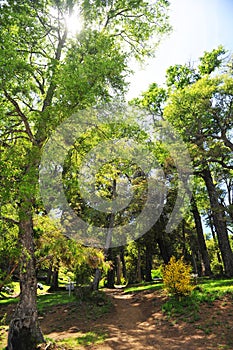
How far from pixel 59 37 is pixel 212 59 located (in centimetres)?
1441

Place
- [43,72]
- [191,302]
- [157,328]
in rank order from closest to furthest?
1. [43,72]
2. [157,328]
3. [191,302]

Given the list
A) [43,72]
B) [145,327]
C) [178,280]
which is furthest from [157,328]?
[43,72]

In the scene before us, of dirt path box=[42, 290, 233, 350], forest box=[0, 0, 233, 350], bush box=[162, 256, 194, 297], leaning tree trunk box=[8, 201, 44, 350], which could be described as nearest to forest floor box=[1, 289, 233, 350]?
dirt path box=[42, 290, 233, 350]

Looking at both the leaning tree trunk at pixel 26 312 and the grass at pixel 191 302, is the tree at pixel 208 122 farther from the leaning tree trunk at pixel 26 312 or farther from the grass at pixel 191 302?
the leaning tree trunk at pixel 26 312

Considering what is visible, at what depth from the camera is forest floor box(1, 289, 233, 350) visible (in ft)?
26.3

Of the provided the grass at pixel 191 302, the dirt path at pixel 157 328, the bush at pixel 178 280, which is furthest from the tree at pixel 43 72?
the bush at pixel 178 280

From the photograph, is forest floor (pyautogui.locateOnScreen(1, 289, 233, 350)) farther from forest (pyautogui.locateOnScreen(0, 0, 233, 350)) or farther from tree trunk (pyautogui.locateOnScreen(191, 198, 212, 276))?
tree trunk (pyautogui.locateOnScreen(191, 198, 212, 276))

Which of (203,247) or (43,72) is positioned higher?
(43,72)

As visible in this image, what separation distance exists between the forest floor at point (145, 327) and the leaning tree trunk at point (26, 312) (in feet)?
2.02

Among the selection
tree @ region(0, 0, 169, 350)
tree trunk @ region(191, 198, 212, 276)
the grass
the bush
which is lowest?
the grass

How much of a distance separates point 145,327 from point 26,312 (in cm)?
453

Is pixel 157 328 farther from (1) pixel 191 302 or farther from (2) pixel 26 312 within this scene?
(2) pixel 26 312

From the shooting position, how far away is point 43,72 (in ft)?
25.1

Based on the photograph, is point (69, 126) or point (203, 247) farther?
point (203, 247)
